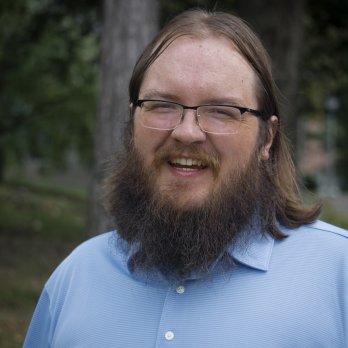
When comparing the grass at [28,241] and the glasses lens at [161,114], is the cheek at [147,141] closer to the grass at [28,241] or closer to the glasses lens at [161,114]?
the glasses lens at [161,114]

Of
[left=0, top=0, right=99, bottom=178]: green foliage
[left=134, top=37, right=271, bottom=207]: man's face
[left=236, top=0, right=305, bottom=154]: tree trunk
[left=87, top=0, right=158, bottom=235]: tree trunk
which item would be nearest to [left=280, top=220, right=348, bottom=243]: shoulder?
[left=134, top=37, right=271, bottom=207]: man's face

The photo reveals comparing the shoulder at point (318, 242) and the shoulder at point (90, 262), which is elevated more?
the shoulder at point (318, 242)

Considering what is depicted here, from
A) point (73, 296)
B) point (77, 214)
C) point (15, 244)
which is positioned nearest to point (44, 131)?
point (15, 244)

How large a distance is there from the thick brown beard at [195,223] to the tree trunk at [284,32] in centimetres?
687

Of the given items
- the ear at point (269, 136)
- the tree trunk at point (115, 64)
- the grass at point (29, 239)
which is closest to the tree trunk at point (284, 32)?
the grass at point (29, 239)

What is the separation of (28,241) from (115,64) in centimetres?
797

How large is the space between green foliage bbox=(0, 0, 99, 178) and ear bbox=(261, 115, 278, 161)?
9976 millimetres

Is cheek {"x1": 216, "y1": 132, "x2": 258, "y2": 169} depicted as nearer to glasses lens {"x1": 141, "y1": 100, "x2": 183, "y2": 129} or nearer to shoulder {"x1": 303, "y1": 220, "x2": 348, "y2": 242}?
glasses lens {"x1": 141, "y1": 100, "x2": 183, "y2": 129}

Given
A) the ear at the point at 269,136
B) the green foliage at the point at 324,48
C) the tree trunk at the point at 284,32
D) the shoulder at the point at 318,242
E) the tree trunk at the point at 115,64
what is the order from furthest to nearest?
the green foliage at the point at 324,48, the tree trunk at the point at 284,32, the tree trunk at the point at 115,64, the ear at the point at 269,136, the shoulder at the point at 318,242

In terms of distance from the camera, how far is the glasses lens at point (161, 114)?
274 centimetres

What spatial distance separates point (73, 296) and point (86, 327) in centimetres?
17

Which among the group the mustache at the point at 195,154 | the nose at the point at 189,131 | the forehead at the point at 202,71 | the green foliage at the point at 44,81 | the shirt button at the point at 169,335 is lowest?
the green foliage at the point at 44,81

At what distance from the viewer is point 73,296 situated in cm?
288

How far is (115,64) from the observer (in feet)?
19.5
